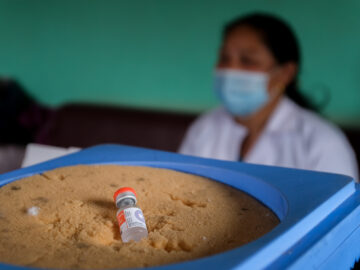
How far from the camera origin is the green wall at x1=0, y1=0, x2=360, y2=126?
6.49 ft

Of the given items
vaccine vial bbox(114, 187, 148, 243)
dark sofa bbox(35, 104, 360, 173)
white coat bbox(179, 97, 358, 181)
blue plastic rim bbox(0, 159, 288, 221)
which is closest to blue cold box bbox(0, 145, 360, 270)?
blue plastic rim bbox(0, 159, 288, 221)

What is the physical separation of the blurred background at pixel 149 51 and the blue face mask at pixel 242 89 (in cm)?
40

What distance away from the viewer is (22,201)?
2.17 ft

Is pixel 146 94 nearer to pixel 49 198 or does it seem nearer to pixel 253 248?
pixel 49 198

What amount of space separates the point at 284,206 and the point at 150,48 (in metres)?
1.97

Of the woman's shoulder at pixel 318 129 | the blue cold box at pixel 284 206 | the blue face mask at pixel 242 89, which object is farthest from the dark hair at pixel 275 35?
the blue cold box at pixel 284 206

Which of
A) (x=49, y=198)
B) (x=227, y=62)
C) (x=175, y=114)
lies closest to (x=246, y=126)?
(x=227, y=62)

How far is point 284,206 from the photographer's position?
1.98ft

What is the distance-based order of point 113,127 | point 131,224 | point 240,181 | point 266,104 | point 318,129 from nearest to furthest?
point 131,224 < point 240,181 < point 318,129 < point 266,104 < point 113,127

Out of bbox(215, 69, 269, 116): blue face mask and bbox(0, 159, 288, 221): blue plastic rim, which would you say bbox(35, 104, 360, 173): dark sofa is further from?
bbox(0, 159, 288, 221): blue plastic rim

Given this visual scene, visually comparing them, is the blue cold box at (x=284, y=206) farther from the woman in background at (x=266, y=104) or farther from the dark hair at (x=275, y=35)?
the dark hair at (x=275, y=35)

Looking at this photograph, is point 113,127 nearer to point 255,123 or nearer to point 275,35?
point 255,123

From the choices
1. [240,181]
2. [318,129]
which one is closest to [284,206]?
[240,181]

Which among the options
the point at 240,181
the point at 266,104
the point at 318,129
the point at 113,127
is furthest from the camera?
the point at 113,127
